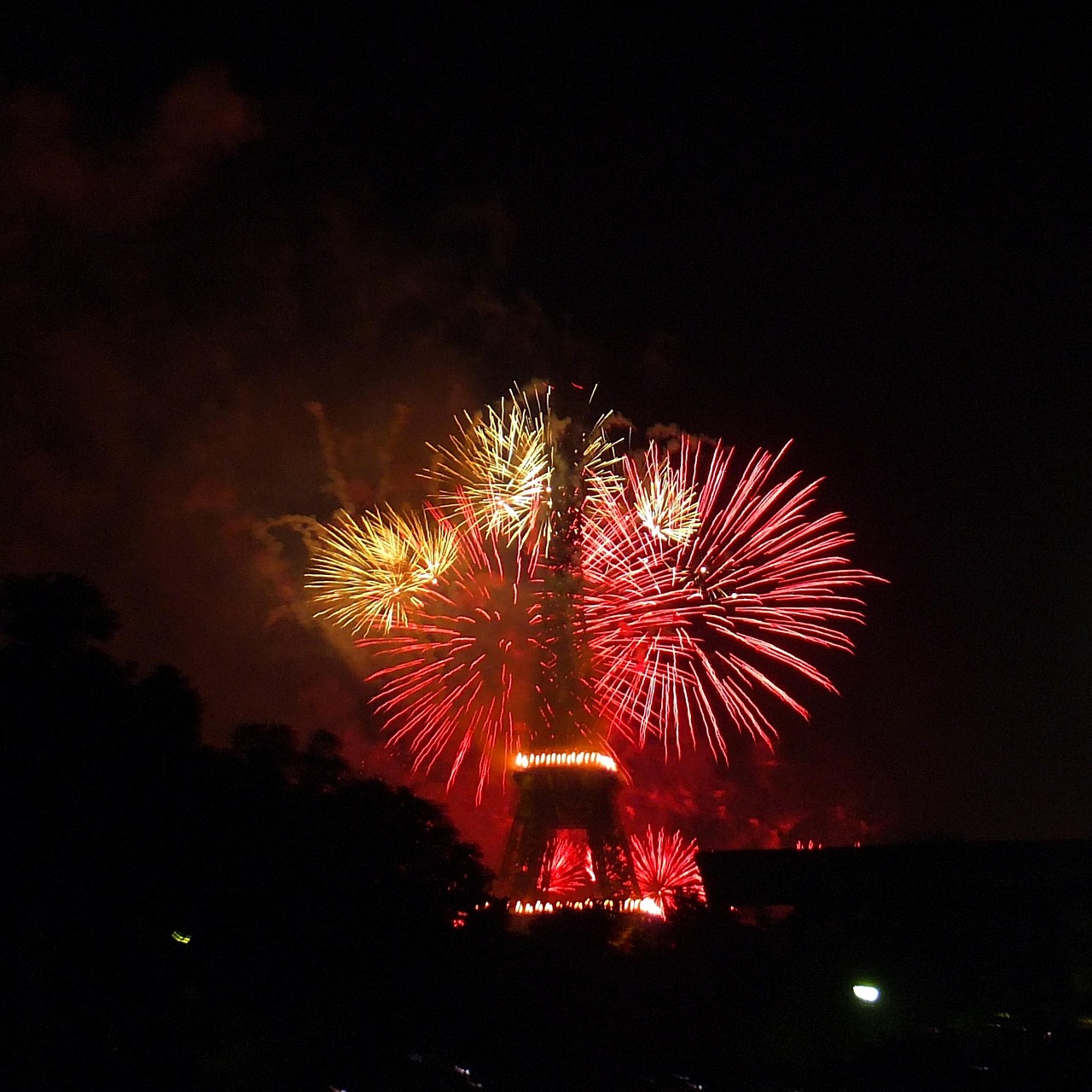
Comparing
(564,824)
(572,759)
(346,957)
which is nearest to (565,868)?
(564,824)

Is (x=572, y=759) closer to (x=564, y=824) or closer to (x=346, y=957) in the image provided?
(x=564, y=824)

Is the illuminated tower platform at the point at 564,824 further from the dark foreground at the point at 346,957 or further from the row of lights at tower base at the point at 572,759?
the dark foreground at the point at 346,957

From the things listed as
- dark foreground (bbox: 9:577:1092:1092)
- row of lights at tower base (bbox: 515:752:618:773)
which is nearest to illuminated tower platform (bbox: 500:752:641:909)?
row of lights at tower base (bbox: 515:752:618:773)

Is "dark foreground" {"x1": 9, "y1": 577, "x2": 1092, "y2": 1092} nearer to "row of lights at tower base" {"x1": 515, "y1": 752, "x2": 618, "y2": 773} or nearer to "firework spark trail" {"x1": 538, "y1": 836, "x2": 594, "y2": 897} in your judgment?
"row of lights at tower base" {"x1": 515, "y1": 752, "x2": 618, "y2": 773}

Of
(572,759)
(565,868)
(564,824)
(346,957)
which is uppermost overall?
(572,759)

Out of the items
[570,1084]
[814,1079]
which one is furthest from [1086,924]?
[570,1084]

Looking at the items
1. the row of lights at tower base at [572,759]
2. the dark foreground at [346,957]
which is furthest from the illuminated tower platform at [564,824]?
the dark foreground at [346,957]

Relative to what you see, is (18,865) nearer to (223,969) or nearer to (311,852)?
(223,969)

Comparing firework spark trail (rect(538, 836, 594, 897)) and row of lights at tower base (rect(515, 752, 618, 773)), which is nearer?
row of lights at tower base (rect(515, 752, 618, 773))
